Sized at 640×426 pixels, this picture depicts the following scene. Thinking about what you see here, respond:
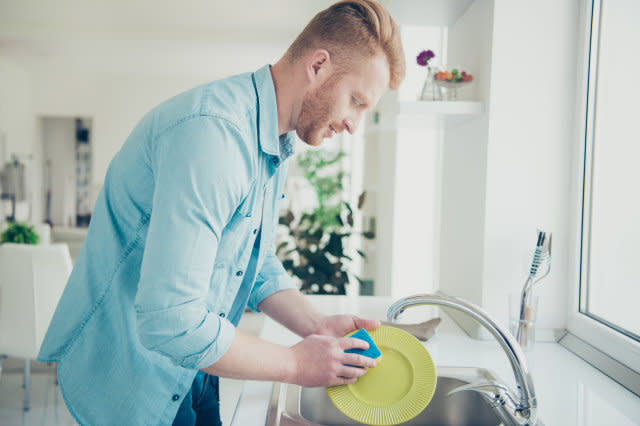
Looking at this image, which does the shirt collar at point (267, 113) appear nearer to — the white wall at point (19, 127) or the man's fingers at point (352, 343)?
the man's fingers at point (352, 343)

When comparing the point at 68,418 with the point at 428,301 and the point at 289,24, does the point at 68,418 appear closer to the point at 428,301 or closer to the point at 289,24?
the point at 428,301

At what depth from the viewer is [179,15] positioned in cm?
516

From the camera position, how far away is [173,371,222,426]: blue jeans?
0.96 m

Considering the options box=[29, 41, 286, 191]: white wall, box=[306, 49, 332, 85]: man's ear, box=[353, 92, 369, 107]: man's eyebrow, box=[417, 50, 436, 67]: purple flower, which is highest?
box=[29, 41, 286, 191]: white wall

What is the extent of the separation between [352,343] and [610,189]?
85 cm

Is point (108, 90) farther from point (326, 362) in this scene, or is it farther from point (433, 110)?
point (326, 362)

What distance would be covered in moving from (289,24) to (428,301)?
5059 millimetres

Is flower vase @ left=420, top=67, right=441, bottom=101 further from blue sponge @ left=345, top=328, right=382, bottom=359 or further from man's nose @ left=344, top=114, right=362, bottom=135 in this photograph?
blue sponge @ left=345, top=328, right=382, bottom=359

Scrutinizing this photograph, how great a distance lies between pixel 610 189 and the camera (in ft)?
3.99

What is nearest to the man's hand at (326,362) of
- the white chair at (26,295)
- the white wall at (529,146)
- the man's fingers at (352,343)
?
the man's fingers at (352,343)

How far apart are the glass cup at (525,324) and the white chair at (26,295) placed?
2.26 m

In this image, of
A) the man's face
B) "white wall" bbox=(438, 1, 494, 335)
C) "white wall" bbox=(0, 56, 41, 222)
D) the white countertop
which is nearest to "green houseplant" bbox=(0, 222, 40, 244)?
the white countertop

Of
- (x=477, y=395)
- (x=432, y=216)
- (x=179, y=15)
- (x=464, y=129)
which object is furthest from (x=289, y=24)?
(x=477, y=395)

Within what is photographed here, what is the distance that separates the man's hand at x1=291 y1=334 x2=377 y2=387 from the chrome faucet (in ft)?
0.41
